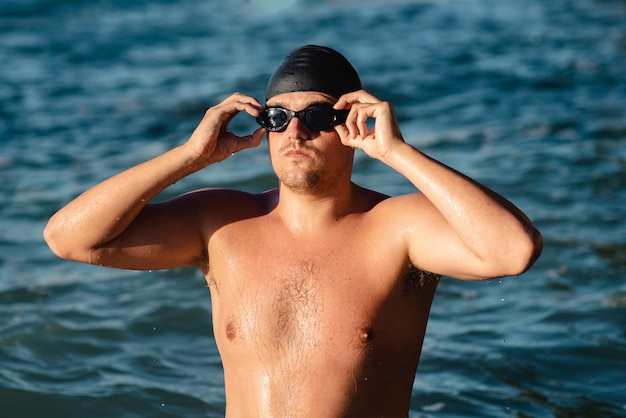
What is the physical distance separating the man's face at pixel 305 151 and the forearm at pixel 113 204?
→ 12.7 inches

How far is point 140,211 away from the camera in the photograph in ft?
13.8

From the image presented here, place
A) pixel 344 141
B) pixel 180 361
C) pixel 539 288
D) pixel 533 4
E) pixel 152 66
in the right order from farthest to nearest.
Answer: pixel 533 4, pixel 152 66, pixel 539 288, pixel 180 361, pixel 344 141

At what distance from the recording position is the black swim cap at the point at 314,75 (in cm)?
416

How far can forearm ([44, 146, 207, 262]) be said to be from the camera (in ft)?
13.3

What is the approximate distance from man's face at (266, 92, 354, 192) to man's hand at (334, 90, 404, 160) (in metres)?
0.07

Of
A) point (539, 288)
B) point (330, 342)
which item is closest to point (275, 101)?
point (330, 342)

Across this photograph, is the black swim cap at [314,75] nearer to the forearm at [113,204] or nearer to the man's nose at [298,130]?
the man's nose at [298,130]

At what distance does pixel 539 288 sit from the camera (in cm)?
744

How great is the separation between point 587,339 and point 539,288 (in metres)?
0.86

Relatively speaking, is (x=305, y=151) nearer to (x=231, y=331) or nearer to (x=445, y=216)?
(x=445, y=216)

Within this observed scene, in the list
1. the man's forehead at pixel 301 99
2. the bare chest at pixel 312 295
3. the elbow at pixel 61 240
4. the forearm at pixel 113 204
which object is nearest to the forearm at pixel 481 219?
the bare chest at pixel 312 295

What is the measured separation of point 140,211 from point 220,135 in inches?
17.1

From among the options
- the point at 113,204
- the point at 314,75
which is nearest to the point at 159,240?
the point at 113,204

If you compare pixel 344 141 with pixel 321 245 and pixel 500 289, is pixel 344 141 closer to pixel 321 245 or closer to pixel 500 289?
pixel 321 245
